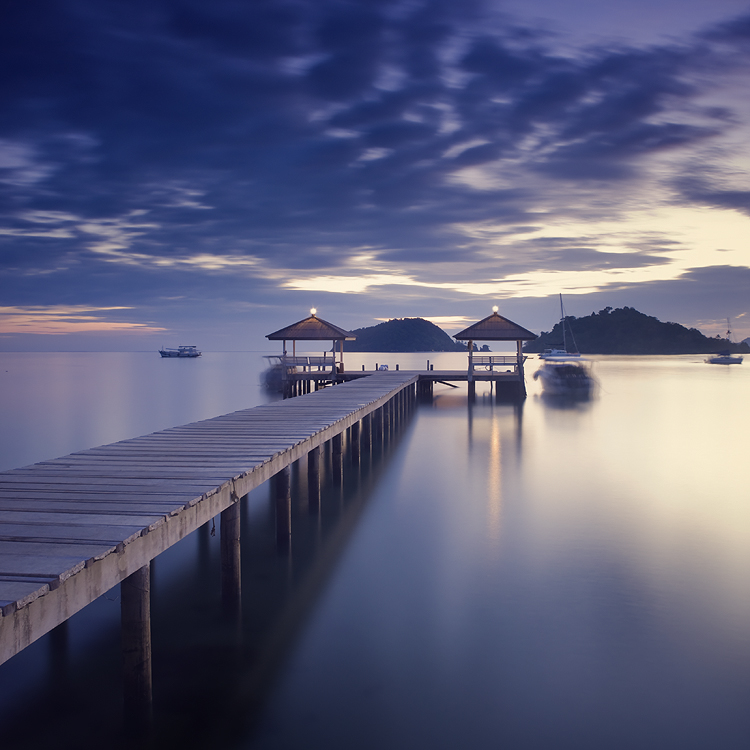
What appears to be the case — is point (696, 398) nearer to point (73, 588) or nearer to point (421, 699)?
point (421, 699)

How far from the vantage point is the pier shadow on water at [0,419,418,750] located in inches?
159

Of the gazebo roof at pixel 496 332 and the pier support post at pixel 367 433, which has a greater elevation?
Result: the gazebo roof at pixel 496 332

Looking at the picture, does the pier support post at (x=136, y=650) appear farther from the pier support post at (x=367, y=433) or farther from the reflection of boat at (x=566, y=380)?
the reflection of boat at (x=566, y=380)

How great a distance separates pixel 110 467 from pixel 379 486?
675 centimetres

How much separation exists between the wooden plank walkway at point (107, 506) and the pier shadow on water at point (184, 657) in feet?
3.99

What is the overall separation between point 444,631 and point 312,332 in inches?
825

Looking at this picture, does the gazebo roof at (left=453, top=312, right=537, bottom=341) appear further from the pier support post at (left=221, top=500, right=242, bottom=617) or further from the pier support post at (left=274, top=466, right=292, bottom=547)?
the pier support post at (left=221, top=500, right=242, bottom=617)

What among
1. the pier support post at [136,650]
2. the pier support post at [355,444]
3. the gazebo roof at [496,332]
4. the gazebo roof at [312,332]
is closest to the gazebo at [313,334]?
the gazebo roof at [312,332]

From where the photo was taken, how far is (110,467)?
5.54 m

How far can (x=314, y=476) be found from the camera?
28.9 ft

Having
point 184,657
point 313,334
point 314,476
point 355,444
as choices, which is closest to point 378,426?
point 355,444

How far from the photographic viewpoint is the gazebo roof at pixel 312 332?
25.6 m

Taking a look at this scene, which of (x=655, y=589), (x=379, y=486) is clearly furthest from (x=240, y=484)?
(x=379, y=486)

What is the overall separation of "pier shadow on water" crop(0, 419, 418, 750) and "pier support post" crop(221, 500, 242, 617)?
9cm
